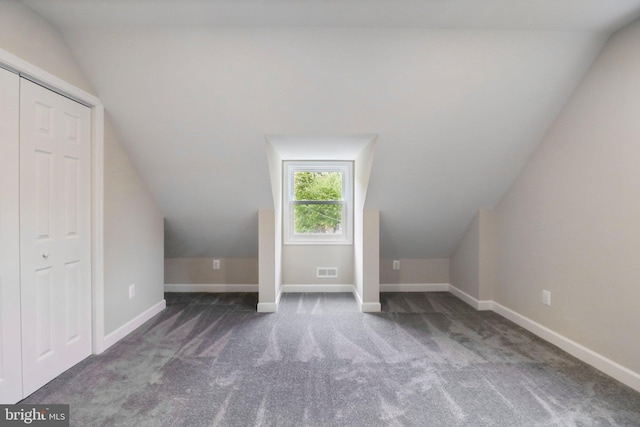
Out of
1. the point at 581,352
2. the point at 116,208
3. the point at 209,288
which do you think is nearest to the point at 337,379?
the point at 581,352

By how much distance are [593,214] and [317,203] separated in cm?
292

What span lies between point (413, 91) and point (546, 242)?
182 centimetres

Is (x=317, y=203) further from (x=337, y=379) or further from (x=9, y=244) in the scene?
(x=9, y=244)

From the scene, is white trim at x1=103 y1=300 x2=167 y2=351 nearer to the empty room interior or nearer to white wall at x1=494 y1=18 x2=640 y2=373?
the empty room interior

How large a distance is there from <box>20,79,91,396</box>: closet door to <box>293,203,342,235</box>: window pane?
8.06ft

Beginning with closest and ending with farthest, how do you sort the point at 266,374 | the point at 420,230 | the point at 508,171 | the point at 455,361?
the point at 266,374 → the point at 455,361 → the point at 508,171 → the point at 420,230

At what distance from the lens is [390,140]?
2791mm

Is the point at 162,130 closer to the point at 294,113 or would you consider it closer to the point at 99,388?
the point at 294,113

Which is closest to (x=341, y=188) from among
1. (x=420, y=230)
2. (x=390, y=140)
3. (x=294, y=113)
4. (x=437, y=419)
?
(x=420, y=230)

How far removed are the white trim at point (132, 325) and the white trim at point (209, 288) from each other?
712 millimetres

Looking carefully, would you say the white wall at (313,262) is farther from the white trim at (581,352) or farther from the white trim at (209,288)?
the white trim at (581,352)

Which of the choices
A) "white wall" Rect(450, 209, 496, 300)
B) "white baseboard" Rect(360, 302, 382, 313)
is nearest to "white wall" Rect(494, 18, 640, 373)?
"white wall" Rect(450, 209, 496, 300)

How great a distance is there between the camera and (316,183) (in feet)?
13.9

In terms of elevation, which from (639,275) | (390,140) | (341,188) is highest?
(390,140)
